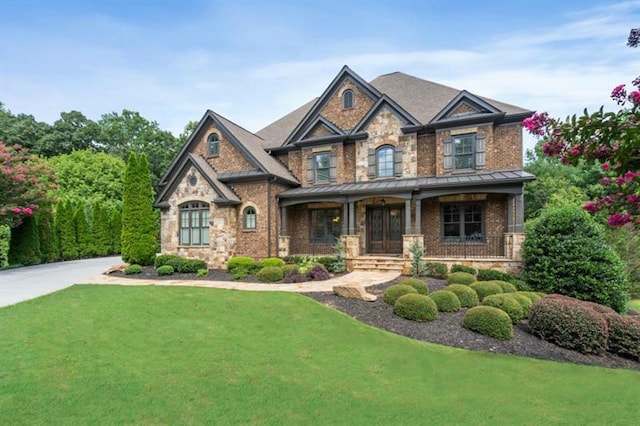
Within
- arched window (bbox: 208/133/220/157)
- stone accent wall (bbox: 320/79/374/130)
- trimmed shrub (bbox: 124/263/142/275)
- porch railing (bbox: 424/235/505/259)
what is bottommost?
trimmed shrub (bbox: 124/263/142/275)

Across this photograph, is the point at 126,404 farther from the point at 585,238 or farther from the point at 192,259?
the point at 585,238

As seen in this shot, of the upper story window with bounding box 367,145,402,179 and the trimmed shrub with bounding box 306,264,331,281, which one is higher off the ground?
the upper story window with bounding box 367,145,402,179

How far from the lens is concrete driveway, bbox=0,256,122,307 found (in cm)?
986

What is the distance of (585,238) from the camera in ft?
33.7

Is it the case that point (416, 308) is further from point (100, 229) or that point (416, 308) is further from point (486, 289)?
point (100, 229)

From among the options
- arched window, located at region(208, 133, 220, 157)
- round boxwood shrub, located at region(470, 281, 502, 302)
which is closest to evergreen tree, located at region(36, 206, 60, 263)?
arched window, located at region(208, 133, 220, 157)

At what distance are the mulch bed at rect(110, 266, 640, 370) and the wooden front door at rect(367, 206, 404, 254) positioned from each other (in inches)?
294

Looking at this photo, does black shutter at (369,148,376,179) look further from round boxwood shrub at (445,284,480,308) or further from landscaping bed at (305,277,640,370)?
landscaping bed at (305,277,640,370)

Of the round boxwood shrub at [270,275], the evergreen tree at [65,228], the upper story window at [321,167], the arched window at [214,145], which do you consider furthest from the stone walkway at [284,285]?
the evergreen tree at [65,228]

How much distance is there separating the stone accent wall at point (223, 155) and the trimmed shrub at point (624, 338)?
555 inches

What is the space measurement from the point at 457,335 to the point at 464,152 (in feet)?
32.7

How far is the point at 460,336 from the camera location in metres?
6.72

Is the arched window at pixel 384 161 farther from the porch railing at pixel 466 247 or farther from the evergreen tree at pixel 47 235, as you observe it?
the evergreen tree at pixel 47 235

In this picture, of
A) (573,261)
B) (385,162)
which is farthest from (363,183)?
(573,261)
